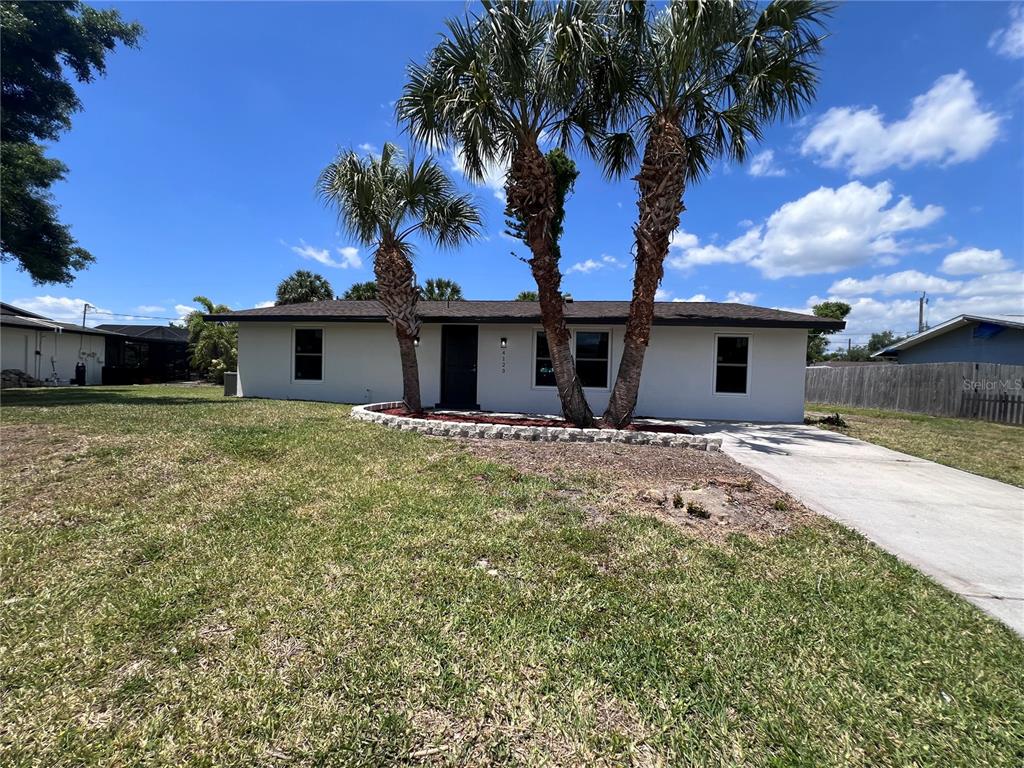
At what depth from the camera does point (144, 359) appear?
24109 mm

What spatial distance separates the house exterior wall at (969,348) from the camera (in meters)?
16.7

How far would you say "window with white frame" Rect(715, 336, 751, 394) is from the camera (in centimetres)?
1093

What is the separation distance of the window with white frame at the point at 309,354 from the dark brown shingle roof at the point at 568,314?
2.10ft

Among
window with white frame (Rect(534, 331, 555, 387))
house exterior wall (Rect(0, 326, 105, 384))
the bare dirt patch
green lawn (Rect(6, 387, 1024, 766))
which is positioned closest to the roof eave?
window with white frame (Rect(534, 331, 555, 387))

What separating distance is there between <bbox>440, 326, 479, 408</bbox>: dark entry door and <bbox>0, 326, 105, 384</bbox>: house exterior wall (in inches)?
727

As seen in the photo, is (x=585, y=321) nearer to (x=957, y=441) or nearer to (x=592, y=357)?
(x=592, y=357)

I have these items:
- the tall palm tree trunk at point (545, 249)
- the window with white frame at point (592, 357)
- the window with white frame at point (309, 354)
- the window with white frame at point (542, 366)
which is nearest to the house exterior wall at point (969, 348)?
the window with white frame at point (592, 357)

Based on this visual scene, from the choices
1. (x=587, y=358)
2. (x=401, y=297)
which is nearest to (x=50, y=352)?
(x=401, y=297)

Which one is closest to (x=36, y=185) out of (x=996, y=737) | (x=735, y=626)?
(x=735, y=626)

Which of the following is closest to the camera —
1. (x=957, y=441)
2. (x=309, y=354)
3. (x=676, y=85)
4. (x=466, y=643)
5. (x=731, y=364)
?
(x=466, y=643)

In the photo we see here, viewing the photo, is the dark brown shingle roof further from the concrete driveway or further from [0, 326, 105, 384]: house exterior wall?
[0, 326, 105, 384]: house exterior wall

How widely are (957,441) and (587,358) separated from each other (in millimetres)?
7523

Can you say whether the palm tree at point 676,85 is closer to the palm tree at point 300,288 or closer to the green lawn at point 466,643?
the green lawn at point 466,643

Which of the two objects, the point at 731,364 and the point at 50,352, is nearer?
the point at 731,364
